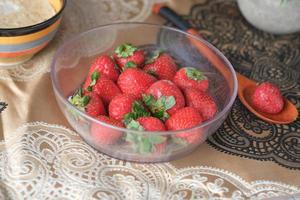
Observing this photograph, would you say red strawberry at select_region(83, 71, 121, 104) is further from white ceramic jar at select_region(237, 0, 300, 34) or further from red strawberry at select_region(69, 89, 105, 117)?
white ceramic jar at select_region(237, 0, 300, 34)

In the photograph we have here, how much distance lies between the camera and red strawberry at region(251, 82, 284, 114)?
866 mm

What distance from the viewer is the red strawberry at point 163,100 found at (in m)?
0.75

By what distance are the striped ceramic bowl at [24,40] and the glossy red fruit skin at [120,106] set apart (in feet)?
0.61

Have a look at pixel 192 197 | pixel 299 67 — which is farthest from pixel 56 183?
pixel 299 67

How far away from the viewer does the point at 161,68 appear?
840mm

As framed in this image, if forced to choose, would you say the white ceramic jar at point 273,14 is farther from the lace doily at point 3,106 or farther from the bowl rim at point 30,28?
the lace doily at point 3,106

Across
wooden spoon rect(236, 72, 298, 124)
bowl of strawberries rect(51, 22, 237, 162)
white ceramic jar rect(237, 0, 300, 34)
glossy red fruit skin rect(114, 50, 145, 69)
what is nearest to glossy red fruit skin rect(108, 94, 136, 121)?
bowl of strawberries rect(51, 22, 237, 162)

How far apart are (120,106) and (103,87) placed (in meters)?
0.06

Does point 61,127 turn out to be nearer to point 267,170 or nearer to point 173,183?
point 173,183

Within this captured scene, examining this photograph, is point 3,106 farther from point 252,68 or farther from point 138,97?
point 252,68

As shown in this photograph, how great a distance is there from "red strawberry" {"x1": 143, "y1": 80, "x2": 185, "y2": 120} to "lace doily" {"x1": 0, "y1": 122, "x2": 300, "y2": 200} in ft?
0.27

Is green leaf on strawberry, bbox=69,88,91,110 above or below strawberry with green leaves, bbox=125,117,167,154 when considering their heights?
above

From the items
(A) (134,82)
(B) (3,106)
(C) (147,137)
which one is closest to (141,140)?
(C) (147,137)

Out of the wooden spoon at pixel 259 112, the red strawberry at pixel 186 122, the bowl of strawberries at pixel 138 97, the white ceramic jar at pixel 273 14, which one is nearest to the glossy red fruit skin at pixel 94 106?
the bowl of strawberries at pixel 138 97
